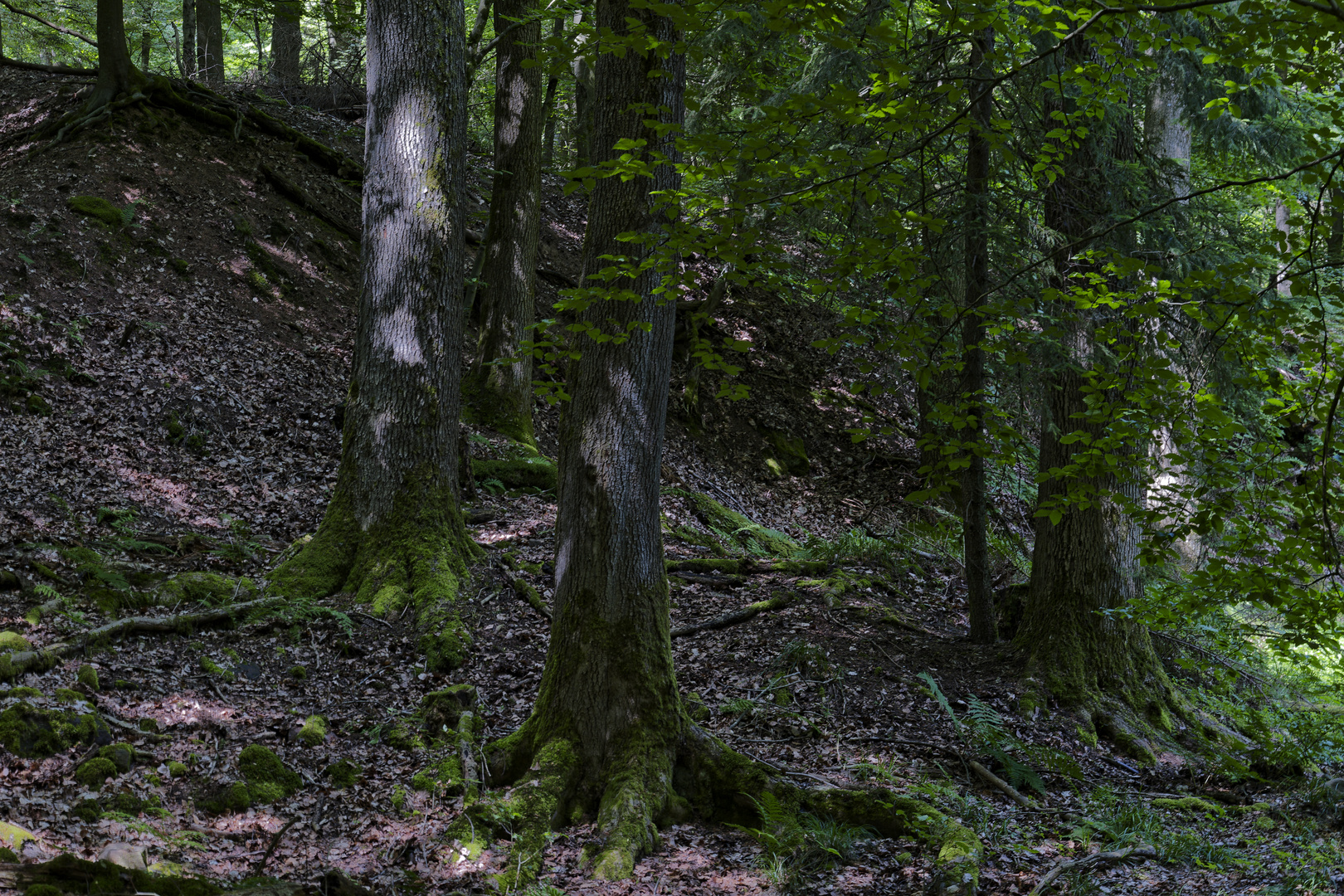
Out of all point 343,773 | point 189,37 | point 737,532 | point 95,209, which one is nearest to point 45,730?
point 343,773

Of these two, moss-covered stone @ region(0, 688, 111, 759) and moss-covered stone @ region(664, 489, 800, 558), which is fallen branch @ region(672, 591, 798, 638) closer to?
moss-covered stone @ region(664, 489, 800, 558)

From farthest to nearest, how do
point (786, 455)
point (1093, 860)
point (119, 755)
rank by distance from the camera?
point (786, 455) < point (1093, 860) < point (119, 755)

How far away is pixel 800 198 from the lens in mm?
3615

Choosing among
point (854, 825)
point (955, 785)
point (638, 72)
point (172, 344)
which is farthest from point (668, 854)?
point (172, 344)

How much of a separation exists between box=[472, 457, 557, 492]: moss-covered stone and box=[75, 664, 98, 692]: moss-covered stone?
4583 mm

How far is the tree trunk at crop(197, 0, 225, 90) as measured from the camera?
531 inches

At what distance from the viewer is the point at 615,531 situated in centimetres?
442

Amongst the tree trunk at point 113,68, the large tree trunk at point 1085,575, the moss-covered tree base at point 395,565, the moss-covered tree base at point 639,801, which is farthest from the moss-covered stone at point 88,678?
the tree trunk at point 113,68

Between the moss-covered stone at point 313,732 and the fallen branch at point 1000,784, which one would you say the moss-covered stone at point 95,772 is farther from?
the fallen branch at point 1000,784

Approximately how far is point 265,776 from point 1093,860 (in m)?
4.20

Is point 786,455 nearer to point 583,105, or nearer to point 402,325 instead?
point 583,105

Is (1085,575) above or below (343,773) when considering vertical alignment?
above

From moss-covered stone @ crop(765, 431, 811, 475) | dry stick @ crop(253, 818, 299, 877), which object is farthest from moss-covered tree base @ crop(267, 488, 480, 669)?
moss-covered stone @ crop(765, 431, 811, 475)

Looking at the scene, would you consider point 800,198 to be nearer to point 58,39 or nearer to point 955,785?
point 955,785
